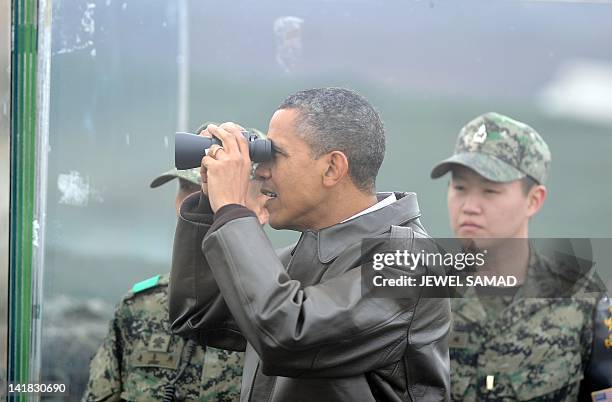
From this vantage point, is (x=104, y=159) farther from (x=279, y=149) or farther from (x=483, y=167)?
(x=483, y=167)

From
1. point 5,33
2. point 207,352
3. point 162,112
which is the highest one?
point 5,33

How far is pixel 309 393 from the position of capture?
6.25 feet

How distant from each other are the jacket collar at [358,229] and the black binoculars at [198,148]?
0.69 feet

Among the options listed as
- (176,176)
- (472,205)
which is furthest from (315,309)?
(472,205)

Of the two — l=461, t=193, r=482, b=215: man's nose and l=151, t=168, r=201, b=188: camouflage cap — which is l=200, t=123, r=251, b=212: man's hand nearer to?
l=151, t=168, r=201, b=188: camouflage cap

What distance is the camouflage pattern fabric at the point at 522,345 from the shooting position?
281 cm

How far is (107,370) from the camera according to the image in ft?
9.41

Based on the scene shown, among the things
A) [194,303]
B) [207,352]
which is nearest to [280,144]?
[194,303]

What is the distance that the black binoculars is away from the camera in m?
1.97

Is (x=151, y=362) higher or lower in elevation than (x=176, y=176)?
lower

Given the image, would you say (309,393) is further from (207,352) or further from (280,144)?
(207,352)

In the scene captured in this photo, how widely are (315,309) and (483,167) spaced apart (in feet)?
4.19

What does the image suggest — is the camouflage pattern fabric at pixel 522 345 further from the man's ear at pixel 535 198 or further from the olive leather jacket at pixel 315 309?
the olive leather jacket at pixel 315 309

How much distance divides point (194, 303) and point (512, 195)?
121 centimetres
